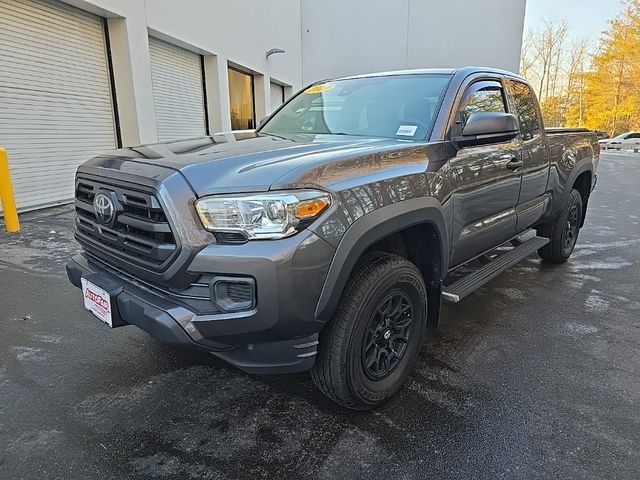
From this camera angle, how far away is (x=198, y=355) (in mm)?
2945

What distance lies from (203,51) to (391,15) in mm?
15249

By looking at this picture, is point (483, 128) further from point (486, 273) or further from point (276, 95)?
point (276, 95)

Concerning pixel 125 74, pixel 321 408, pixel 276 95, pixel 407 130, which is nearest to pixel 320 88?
pixel 407 130

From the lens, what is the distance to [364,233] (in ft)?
6.75

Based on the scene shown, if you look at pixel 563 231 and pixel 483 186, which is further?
pixel 563 231

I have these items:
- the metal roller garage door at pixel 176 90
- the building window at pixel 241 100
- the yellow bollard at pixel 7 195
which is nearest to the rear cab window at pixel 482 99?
the yellow bollard at pixel 7 195

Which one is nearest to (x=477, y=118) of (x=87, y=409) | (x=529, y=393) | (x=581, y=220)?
(x=529, y=393)

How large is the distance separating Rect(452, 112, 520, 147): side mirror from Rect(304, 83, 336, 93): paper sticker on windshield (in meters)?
1.33

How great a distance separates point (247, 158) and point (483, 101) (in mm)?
2037

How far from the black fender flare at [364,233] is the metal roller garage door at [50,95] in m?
6.72

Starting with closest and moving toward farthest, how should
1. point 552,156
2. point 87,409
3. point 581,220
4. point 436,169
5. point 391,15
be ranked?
point 87,409 < point 436,169 < point 552,156 < point 581,220 < point 391,15

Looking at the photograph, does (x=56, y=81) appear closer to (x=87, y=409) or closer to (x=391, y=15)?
(x=87, y=409)

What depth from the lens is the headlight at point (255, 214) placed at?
184cm

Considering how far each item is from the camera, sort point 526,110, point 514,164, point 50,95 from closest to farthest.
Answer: point 514,164
point 526,110
point 50,95
